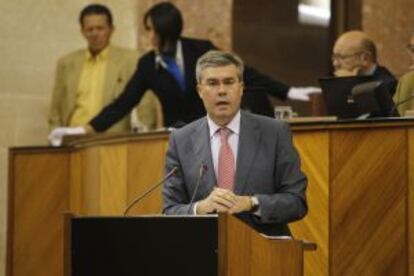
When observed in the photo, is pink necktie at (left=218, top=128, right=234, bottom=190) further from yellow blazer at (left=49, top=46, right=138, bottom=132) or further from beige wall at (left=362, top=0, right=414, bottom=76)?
beige wall at (left=362, top=0, right=414, bottom=76)

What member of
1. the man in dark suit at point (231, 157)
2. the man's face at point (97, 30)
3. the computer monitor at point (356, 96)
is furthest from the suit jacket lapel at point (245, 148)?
the man's face at point (97, 30)

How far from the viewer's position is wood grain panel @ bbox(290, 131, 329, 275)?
5.85 meters

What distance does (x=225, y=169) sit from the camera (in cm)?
491

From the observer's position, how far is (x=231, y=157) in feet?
16.2

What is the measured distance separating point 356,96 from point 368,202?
560 mm

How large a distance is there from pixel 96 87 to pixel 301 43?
66.9 inches

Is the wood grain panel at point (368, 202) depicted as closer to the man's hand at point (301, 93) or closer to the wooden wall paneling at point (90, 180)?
the man's hand at point (301, 93)

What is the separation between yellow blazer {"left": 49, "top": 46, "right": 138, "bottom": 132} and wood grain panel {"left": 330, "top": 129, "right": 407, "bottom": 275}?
2956 millimetres

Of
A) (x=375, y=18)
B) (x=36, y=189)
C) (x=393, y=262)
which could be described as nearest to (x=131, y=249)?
(x=393, y=262)

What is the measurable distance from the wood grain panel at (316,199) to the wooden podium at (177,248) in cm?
140

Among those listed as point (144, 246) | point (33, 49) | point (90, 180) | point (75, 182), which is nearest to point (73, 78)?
point (33, 49)

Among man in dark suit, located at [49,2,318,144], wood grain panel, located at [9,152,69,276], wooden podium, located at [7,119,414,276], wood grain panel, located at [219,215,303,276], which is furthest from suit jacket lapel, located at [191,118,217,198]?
wood grain panel, located at [9,152,69,276]

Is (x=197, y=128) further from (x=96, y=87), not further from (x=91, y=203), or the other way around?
(x=96, y=87)

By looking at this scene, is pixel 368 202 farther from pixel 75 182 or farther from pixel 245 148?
pixel 75 182
